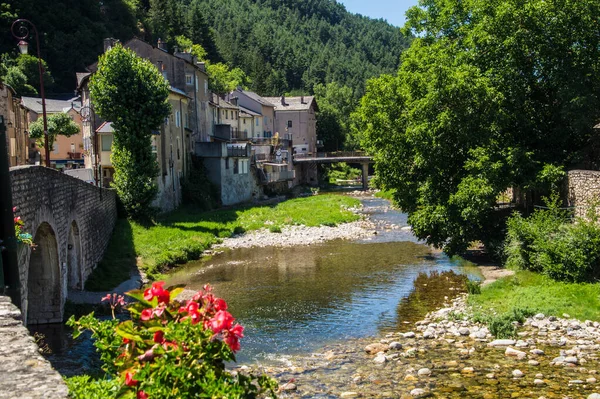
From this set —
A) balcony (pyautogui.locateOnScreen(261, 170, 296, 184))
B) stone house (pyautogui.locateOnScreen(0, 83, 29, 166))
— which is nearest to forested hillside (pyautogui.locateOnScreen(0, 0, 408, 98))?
balcony (pyautogui.locateOnScreen(261, 170, 296, 184))

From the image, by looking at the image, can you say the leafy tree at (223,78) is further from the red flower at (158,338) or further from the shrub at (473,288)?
the red flower at (158,338)

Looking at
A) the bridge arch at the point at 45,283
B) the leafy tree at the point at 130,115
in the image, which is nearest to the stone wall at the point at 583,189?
the bridge arch at the point at 45,283

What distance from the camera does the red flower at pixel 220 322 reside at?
17.6 feet

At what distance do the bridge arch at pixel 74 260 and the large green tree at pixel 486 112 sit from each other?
48.6 ft

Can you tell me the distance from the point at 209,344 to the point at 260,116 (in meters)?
90.6

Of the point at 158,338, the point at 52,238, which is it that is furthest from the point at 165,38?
the point at 158,338

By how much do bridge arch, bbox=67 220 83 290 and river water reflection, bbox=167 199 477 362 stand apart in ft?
15.7

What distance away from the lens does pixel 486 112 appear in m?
28.7

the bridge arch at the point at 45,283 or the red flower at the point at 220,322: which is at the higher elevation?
the red flower at the point at 220,322

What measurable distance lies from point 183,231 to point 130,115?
8.10m

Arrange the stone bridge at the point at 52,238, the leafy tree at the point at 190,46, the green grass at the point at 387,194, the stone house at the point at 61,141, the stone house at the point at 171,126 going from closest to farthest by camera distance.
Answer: the stone bridge at the point at 52,238
the green grass at the point at 387,194
the stone house at the point at 171,126
the stone house at the point at 61,141
the leafy tree at the point at 190,46

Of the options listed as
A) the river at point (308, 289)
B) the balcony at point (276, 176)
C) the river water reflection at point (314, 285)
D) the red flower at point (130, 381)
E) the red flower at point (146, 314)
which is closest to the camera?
the red flower at point (130, 381)

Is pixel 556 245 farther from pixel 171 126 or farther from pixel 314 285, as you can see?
pixel 171 126

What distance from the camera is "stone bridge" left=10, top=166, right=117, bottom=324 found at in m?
15.2
